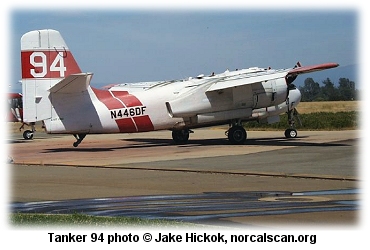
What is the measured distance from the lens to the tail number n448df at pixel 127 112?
28953 mm

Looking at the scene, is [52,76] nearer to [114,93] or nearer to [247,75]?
[114,93]

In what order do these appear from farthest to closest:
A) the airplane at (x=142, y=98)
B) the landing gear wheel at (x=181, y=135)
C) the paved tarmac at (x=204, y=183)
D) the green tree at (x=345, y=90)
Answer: the green tree at (x=345, y=90)
the landing gear wheel at (x=181, y=135)
the airplane at (x=142, y=98)
the paved tarmac at (x=204, y=183)

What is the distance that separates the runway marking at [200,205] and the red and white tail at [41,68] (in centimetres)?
1442

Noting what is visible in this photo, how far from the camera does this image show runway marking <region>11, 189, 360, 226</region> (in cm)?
1241

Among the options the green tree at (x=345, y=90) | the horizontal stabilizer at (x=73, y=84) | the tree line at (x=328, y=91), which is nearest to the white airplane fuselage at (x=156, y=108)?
the horizontal stabilizer at (x=73, y=84)

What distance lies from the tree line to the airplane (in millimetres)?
59905

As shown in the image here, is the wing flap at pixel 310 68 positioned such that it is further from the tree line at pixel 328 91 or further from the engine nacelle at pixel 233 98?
the tree line at pixel 328 91

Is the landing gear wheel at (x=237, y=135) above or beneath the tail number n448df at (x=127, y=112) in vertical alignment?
beneath

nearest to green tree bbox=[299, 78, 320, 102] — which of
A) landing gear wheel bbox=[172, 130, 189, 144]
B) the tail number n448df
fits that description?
landing gear wheel bbox=[172, 130, 189, 144]

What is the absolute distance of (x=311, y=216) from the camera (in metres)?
12.0

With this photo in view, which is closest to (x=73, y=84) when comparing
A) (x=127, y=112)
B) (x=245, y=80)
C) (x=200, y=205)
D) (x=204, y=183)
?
(x=127, y=112)

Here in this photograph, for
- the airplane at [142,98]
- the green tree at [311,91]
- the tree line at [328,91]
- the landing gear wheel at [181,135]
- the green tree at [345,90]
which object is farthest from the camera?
the green tree at [311,91]

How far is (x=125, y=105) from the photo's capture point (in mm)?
29203
